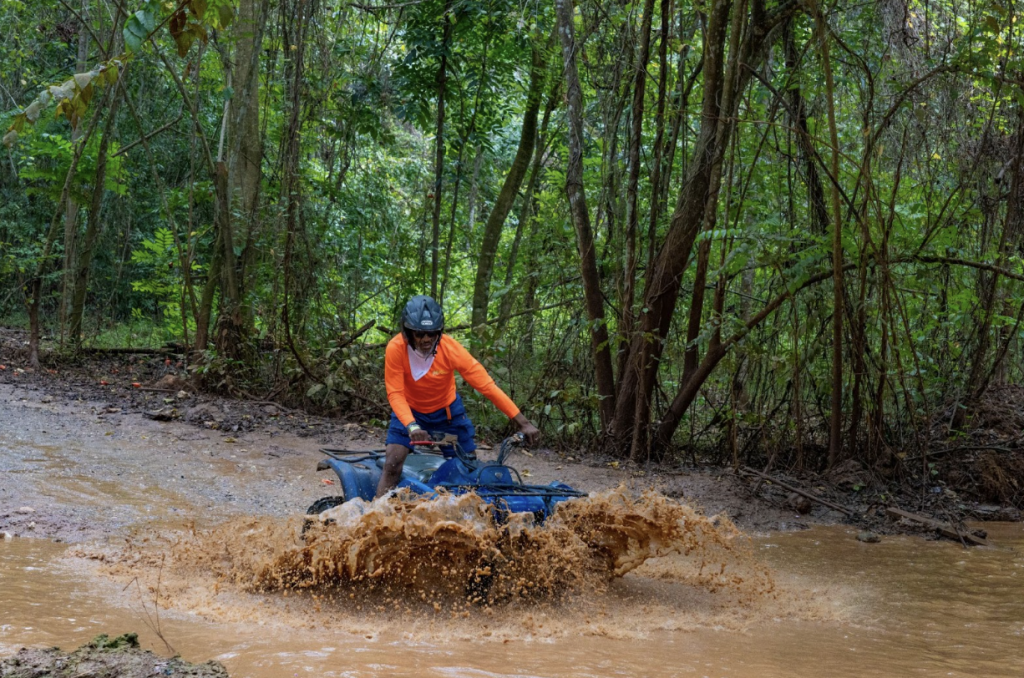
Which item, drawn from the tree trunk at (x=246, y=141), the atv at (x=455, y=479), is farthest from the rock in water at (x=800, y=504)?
the tree trunk at (x=246, y=141)

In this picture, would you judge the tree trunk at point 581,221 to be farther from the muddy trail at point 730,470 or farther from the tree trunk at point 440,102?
the tree trunk at point 440,102

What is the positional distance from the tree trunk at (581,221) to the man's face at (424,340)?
14.4ft

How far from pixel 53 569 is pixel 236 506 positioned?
97.1 inches

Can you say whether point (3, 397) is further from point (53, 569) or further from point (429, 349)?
point (429, 349)

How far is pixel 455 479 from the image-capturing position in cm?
568

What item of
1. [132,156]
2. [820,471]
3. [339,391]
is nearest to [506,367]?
[339,391]

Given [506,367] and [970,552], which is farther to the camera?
[506,367]

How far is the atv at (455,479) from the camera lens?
543 cm

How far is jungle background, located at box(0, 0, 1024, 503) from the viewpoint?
8.91 m

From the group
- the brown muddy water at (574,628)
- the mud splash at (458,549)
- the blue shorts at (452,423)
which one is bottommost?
the brown muddy water at (574,628)

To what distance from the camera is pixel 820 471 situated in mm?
9859

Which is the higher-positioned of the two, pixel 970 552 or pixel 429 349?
pixel 429 349

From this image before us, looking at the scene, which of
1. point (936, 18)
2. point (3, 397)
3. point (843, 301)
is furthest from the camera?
point (3, 397)

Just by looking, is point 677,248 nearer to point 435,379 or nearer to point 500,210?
point 435,379
